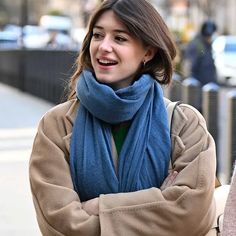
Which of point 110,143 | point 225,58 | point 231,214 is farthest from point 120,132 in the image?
point 225,58

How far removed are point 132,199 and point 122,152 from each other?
0.19 metres

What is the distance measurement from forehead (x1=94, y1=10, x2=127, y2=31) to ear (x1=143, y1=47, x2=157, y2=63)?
158 millimetres

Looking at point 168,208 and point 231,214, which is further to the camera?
point 168,208

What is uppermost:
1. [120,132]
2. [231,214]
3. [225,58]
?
[120,132]

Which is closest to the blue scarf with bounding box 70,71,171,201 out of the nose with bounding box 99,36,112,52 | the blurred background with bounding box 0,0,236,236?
the nose with bounding box 99,36,112,52

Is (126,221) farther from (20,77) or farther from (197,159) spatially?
(20,77)

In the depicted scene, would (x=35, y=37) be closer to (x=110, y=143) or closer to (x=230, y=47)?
(x=230, y=47)

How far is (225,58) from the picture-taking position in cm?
2762

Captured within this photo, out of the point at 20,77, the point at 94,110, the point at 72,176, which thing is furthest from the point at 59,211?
the point at 20,77

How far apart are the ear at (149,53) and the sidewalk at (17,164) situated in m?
3.38

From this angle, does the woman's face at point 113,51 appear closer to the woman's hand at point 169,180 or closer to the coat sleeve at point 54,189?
the coat sleeve at point 54,189

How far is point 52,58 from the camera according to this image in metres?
17.0

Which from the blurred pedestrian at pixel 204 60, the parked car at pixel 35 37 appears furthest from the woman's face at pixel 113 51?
the parked car at pixel 35 37

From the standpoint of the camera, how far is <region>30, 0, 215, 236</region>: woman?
2.73 metres
